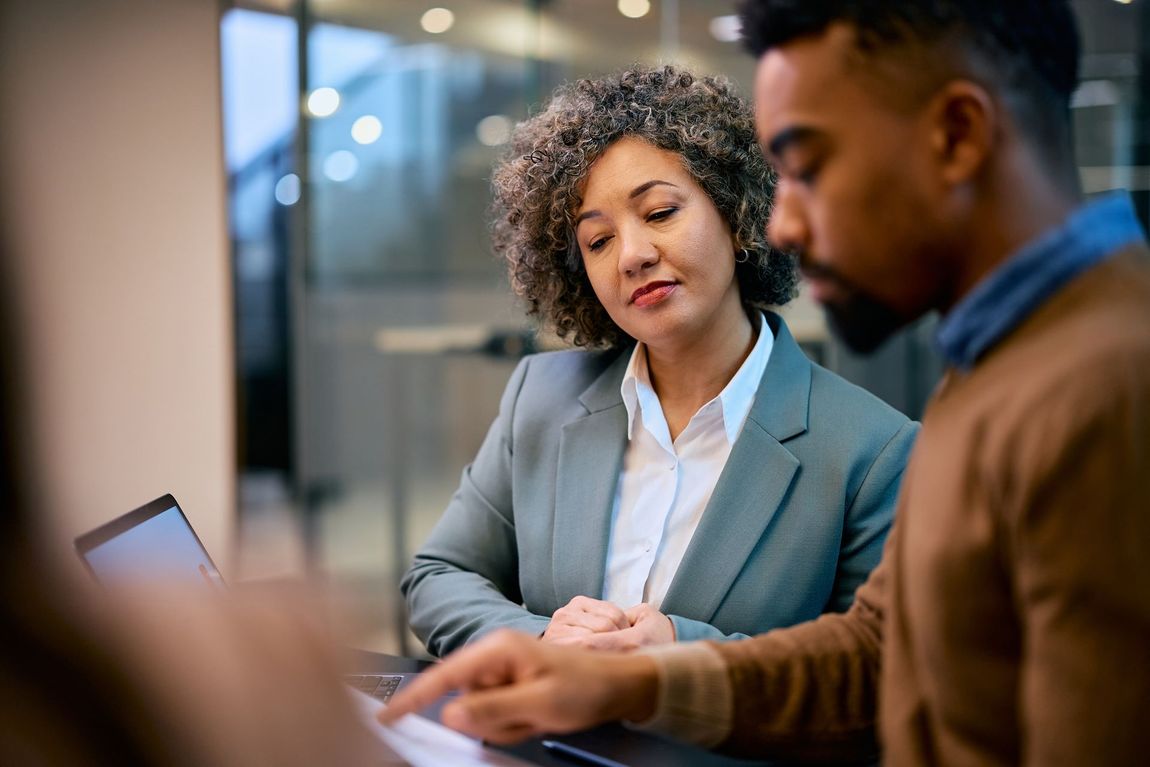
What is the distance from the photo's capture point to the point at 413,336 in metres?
4.45

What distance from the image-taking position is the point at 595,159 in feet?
5.45

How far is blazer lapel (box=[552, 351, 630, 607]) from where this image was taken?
1.61 metres

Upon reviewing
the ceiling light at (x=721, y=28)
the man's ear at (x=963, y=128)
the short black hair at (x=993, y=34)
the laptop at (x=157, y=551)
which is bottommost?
the laptop at (x=157, y=551)

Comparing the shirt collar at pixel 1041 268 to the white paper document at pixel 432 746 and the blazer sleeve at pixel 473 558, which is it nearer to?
the white paper document at pixel 432 746

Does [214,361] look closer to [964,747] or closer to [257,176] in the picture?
[257,176]

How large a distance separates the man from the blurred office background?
8.96 feet

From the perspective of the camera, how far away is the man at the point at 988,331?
0.66 meters

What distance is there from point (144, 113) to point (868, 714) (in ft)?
9.83

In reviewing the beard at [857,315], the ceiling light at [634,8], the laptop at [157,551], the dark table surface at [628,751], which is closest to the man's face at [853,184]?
the beard at [857,315]

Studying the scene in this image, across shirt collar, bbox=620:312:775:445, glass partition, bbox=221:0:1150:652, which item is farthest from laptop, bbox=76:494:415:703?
glass partition, bbox=221:0:1150:652

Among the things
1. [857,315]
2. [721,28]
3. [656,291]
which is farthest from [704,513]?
[721,28]

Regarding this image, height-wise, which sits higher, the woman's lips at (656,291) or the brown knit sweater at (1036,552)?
the woman's lips at (656,291)

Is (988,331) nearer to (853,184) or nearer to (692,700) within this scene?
(853,184)

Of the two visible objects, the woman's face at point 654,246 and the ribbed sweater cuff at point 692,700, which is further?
the woman's face at point 654,246
